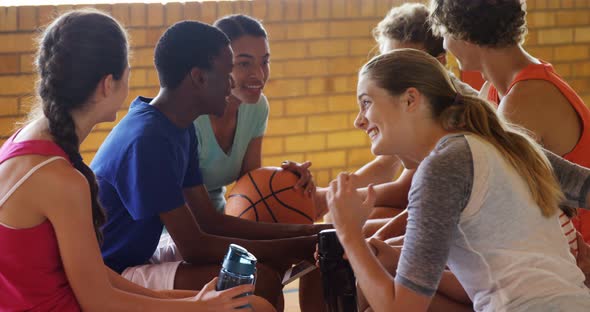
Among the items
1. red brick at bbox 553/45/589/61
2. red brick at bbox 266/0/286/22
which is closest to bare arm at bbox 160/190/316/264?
red brick at bbox 266/0/286/22

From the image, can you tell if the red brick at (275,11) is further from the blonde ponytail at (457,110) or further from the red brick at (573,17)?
the blonde ponytail at (457,110)

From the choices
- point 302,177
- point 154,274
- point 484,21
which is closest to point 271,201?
point 302,177

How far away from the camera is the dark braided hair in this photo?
192cm

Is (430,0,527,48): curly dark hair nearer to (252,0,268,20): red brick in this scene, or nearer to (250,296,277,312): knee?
(250,296,277,312): knee

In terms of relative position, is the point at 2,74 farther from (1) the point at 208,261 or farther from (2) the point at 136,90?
(1) the point at 208,261

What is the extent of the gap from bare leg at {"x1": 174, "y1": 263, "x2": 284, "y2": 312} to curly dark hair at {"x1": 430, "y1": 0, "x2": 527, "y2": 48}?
92cm

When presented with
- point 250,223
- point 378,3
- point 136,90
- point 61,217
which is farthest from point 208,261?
point 378,3

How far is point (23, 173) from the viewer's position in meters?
1.81

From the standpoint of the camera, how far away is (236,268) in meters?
1.92

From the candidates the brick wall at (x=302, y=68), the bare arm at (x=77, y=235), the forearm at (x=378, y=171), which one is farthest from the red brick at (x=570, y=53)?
the bare arm at (x=77, y=235)

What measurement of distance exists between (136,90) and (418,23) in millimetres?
2211

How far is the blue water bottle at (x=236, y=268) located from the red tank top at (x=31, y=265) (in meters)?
0.35

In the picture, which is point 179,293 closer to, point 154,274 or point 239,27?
point 154,274

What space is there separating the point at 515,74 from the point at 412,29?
0.53m
